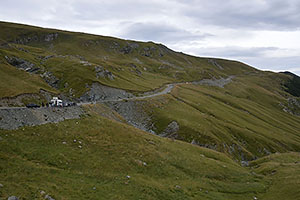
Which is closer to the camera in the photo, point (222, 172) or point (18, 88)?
point (222, 172)

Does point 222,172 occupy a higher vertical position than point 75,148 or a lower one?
lower

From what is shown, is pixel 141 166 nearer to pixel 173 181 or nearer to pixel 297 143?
pixel 173 181

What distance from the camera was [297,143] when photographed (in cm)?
10481

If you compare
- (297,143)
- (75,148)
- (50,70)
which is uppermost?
(50,70)

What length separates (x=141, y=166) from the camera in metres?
33.3

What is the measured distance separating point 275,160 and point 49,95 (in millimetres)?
72551

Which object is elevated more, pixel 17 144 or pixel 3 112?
pixel 3 112

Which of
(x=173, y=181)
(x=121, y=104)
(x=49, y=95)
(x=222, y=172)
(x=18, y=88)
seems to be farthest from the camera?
(x=121, y=104)

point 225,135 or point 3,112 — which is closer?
point 3,112

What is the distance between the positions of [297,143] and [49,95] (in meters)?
113

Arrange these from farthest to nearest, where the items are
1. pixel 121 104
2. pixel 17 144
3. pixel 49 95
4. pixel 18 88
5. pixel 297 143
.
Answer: pixel 297 143 < pixel 121 104 < pixel 49 95 < pixel 18 88 < pixel 17 144

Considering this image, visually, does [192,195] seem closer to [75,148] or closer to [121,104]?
[75,148]

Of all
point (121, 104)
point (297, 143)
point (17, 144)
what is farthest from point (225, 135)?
point (17, 144)

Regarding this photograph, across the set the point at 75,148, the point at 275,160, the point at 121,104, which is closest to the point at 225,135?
the point at 275,160
